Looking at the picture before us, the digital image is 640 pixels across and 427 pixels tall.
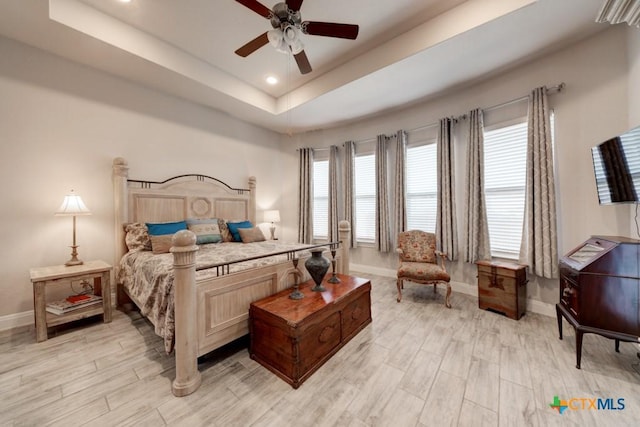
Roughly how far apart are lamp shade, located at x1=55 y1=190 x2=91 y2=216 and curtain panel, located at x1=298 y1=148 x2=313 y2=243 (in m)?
3.47

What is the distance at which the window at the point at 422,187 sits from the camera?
12.7 feet

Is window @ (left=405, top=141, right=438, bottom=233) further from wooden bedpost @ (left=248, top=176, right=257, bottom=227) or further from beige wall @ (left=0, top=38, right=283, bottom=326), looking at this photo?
beige wall @ (left=0, top=38, right=283, bottom=326)

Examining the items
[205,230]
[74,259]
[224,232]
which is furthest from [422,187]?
[74,259]

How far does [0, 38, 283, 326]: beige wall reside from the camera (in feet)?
8.23

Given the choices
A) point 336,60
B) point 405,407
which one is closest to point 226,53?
point 336,60

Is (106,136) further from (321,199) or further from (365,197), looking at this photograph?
(365,197)

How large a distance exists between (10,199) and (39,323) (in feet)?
4.64

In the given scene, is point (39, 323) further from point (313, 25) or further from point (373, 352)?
point (313, 25)

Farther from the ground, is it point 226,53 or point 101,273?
point 226,53

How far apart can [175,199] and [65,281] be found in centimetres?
159

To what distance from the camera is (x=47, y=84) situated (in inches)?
107

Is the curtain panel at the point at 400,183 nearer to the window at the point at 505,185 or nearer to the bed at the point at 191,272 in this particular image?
the window at the point at 505,185

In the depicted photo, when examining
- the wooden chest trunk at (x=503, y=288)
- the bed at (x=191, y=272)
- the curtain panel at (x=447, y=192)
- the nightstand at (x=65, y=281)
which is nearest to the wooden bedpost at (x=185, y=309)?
the bed at (x=191, y=272)

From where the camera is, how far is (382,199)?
4312 mm
